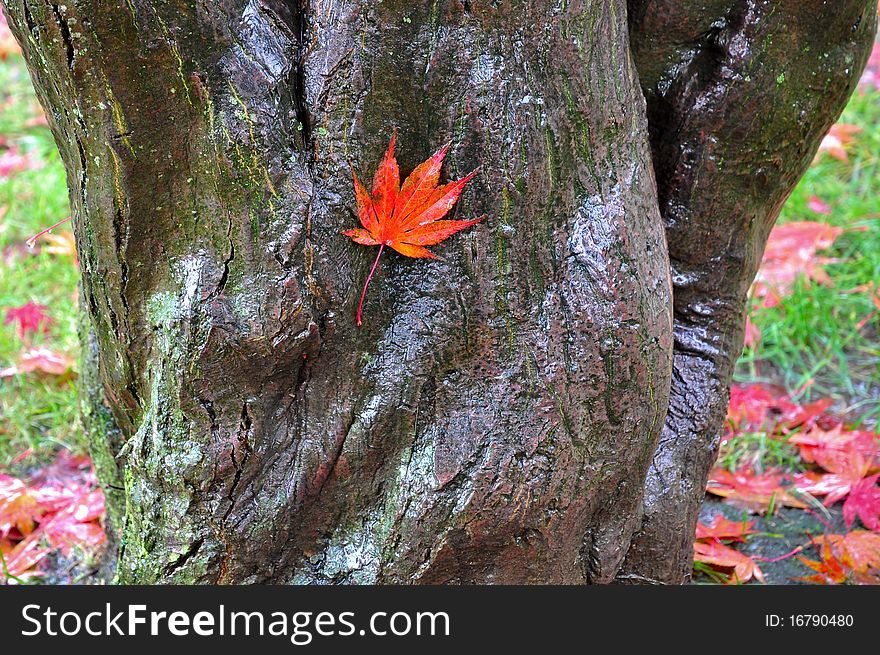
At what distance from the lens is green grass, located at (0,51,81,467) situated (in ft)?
9.37

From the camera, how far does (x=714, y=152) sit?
166 cm

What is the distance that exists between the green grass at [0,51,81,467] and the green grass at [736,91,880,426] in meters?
2.34

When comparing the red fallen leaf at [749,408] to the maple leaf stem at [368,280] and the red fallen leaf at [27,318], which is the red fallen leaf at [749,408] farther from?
the red fallen leaf at [27,318]

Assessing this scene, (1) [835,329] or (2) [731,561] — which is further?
(1) [835,329]

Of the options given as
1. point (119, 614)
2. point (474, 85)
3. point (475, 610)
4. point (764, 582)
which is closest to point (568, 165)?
point (474, 85)

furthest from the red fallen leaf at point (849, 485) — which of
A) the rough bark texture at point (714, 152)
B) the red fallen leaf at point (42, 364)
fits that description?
the red fallen leaf at point (42, 364)

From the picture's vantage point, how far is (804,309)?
321 cm

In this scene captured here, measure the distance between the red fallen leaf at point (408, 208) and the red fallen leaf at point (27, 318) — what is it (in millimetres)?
2159

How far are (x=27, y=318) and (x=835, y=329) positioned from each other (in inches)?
112

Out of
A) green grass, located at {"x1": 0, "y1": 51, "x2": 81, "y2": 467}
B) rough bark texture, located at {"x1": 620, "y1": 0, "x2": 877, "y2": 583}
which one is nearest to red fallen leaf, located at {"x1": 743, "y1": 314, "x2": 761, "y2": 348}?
rough bark texture, located at {"x1": 620, "y1": 0, "x2": 877, "y2": 583}

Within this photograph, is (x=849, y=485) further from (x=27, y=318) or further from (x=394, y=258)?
(x=27, y=318)

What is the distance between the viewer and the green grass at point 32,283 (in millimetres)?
2855

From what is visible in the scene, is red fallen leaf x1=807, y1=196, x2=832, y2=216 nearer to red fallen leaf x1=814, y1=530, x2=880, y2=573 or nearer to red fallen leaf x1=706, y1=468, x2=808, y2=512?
red fallen leaf x1=706, y1=468, x2=808, y2=512

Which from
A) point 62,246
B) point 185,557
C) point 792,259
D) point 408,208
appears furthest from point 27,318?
point 792,259
